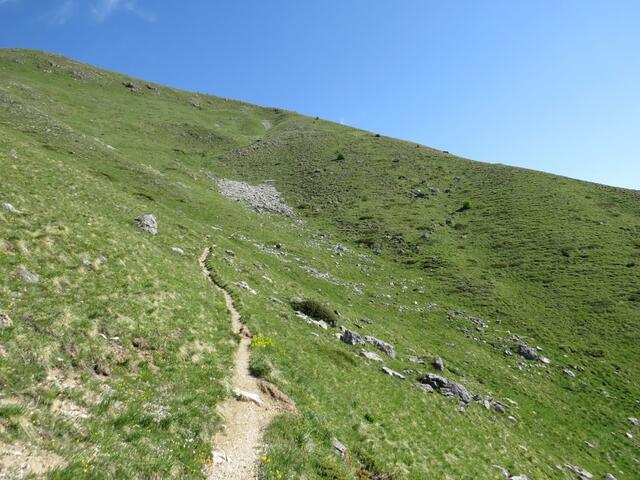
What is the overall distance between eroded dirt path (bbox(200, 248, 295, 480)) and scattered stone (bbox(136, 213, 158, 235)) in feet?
56.2

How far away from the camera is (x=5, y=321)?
11.5m

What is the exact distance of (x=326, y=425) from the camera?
47.8 feet

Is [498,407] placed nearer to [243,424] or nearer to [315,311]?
[315,311]

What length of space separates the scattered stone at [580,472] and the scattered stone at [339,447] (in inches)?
709


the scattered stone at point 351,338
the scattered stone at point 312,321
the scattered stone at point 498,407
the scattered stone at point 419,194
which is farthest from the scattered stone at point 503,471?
the scattered stone at point 419,194

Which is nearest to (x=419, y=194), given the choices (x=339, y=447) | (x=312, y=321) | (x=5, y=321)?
A: (x=312, y=321)

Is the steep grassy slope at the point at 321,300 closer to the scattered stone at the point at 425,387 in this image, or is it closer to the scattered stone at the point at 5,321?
the scattered stone at the point at 5,321

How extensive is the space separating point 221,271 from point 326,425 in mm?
18039

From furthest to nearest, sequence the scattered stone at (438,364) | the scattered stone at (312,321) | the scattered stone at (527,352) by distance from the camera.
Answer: the scattered stone at (527,352) → the scattered stone at (438,364) → the scattered stone at (312,321)

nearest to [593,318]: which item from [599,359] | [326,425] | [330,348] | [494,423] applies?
[599,359]

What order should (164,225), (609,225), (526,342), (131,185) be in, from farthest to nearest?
(609,225) < (131,185) < (526,342) < (164,225)

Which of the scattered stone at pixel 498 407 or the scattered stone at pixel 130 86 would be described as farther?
Result: the scattered stone at pixel 130 86

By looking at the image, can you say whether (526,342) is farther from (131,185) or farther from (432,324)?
(131,185)

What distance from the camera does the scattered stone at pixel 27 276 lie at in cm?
1425
